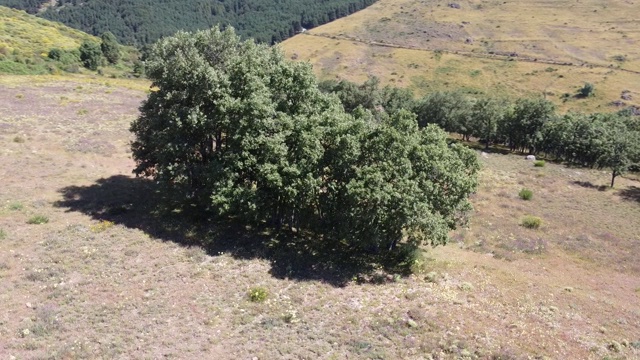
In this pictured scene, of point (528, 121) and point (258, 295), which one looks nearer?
point (258, 295)

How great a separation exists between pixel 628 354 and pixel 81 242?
3714 centimetres

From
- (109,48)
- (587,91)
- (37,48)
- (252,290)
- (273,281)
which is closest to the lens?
(252,290)

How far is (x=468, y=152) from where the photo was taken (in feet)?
119

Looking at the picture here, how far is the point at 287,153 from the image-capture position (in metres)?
32.9

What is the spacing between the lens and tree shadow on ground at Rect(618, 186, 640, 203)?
200ft

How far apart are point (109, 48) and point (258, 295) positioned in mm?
131937

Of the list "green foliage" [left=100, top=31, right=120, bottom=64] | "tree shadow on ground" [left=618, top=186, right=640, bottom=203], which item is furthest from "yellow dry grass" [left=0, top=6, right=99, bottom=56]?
"tree shadow on ground" [left=618, top=186, right=640, bottom=203]

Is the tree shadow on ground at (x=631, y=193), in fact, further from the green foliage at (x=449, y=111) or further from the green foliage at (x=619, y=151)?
the green foliage at (x=449, y=111)

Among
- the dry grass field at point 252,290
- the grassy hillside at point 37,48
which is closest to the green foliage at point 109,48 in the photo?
the grassy hillside at point 37,48

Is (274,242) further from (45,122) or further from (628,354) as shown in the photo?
(45,122)

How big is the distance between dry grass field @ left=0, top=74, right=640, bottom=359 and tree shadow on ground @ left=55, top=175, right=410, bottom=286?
0.65ft

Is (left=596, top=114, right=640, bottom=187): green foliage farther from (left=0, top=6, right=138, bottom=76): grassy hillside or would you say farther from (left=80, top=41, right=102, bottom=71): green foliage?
(left=80, top=41, right=102, bottom=71): green foliage

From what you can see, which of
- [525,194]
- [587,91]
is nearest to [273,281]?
[525,194]

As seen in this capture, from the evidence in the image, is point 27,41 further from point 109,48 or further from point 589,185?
point 589,185
